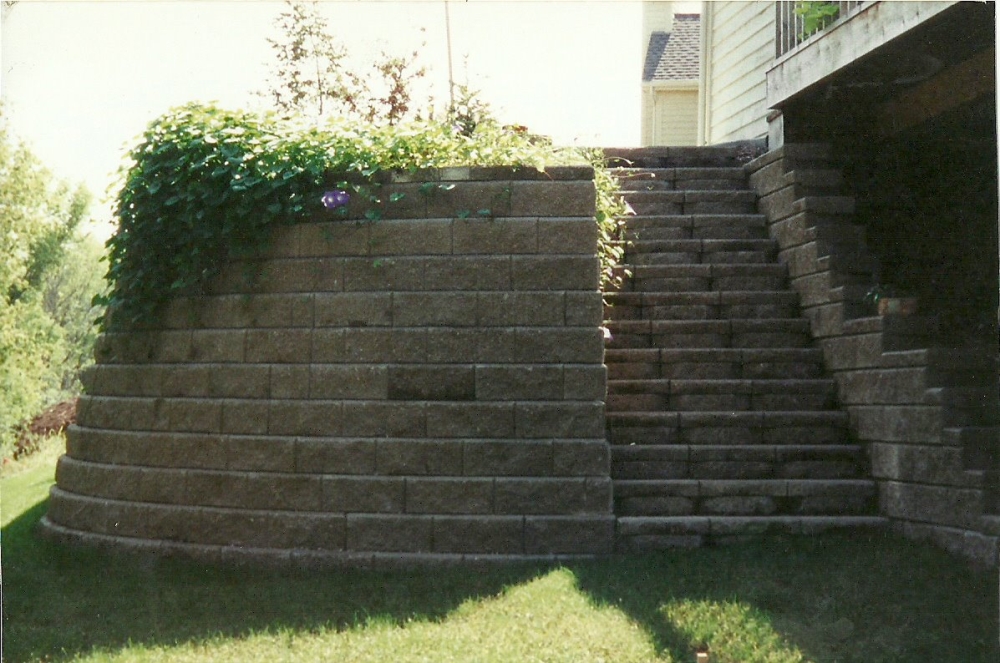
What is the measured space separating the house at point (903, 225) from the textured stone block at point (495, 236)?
2.51 meters

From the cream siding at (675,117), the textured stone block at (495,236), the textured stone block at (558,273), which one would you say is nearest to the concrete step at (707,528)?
the textured stone block at (558,273)

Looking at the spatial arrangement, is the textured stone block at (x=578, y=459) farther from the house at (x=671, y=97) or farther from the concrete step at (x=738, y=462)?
the house at (x=671, y=97)

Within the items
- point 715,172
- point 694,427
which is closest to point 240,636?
point 694,427

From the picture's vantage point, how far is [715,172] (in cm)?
922

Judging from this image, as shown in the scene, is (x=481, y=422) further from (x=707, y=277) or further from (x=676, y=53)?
(x=676, y=53)

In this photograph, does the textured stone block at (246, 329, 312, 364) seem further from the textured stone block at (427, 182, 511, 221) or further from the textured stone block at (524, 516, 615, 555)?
the textured stone block at (524, 516, 615, 555)

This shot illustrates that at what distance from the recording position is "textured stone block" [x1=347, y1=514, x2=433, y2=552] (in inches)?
239

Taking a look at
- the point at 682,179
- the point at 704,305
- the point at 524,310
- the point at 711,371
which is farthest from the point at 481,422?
the point at 682,179

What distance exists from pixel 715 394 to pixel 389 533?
2.62 meters

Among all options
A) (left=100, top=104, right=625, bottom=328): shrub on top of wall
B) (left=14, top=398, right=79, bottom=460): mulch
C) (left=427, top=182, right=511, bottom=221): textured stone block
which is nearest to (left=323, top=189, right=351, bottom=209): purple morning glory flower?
(left=100, top=104, right=625, bottom=328): shrub on top of wall

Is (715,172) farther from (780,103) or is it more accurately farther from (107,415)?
(107,415)

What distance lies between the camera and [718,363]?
23.7 feet

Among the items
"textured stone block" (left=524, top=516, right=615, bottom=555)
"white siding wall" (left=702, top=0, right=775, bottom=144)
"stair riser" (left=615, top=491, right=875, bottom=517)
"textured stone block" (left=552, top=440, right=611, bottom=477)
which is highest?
"white siding wall" (left=702, top=0, right=775, bottom=144)

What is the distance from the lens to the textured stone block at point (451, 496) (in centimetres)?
611
